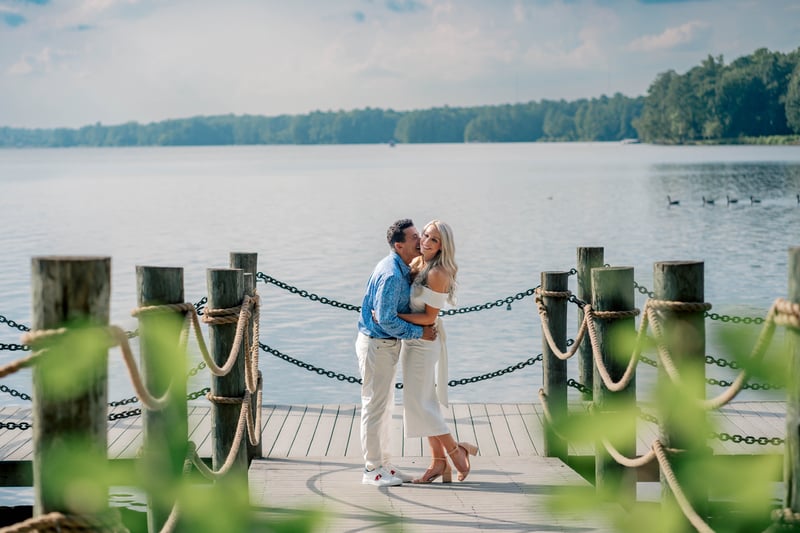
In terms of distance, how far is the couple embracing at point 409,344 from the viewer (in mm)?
7062

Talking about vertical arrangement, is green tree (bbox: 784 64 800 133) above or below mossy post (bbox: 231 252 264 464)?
above

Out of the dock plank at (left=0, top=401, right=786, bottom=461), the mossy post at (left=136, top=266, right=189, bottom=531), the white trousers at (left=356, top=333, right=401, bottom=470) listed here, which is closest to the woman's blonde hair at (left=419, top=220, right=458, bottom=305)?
the white trousers at (left=356, top=333, right=401, bottom=470)

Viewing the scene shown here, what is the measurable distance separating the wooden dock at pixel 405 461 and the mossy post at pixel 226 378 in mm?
213

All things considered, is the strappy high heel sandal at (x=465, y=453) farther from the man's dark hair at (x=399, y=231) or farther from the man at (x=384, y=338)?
the man's dark hair at (x=399, y=231)

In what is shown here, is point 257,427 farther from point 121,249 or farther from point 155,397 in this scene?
point 121,249

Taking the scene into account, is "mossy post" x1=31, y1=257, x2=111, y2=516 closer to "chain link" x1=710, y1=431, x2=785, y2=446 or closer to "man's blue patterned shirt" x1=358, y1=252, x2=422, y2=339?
"chain link" x1=710, y1=431, x2=785, y2=446

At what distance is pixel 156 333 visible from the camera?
2285mm

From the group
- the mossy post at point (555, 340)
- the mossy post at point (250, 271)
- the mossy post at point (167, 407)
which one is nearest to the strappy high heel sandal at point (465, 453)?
the mossy post at point (555, 340)

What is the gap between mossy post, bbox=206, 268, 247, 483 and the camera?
19.0 feet

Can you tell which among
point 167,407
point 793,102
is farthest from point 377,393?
point 793,102

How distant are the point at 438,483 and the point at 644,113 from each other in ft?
633

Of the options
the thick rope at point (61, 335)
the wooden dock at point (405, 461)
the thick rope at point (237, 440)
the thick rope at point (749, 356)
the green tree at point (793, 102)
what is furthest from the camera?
the green tree at point (793, 102)

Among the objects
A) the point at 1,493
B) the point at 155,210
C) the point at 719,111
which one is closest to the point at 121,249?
the point at 155,210

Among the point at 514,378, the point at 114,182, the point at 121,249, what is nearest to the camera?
the point at 514,378
